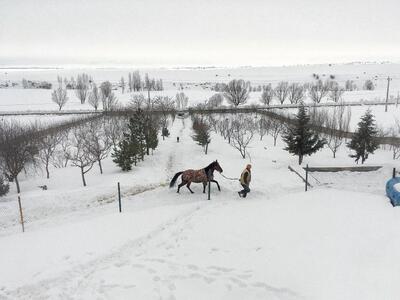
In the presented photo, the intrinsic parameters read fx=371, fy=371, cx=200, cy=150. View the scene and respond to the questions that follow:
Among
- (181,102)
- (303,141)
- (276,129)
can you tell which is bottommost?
(181,102)

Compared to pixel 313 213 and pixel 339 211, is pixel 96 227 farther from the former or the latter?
pixel 339 211

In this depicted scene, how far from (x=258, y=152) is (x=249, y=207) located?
15.9 metres

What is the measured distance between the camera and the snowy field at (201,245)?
7.80m

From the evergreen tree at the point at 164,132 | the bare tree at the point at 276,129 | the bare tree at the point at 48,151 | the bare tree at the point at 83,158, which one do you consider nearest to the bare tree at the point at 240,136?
the bare tree at the point at 276,129

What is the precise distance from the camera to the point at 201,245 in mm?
9938

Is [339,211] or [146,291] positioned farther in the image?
[339,211]

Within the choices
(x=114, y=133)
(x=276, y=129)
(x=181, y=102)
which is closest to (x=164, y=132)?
(x=114, y=133)

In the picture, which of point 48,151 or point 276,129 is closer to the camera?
point 48,151

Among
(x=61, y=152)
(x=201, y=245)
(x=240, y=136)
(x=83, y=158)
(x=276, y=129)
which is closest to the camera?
(x=201, y=245)

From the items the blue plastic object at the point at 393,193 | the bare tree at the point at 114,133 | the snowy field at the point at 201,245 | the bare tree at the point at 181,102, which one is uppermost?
the blue plastic object at the point at 393,193

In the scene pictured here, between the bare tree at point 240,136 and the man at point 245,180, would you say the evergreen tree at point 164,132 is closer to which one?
the bare tree at point 240,136

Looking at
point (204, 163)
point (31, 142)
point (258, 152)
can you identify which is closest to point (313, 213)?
point (204, 163)

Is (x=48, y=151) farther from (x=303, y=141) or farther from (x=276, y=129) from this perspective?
(x=276, y=129)

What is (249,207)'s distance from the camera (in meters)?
13.0
